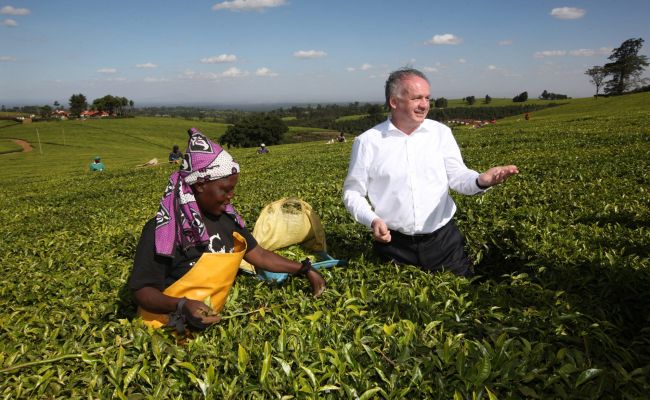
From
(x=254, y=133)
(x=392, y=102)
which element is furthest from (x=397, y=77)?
(x=254, y=133)

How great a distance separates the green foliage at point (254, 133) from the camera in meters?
84.9

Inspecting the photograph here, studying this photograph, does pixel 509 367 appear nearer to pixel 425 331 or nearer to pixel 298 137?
pixel 425 331

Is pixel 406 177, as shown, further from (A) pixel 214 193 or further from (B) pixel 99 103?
(B) pixel 99 103

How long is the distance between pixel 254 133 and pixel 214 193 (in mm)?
84276

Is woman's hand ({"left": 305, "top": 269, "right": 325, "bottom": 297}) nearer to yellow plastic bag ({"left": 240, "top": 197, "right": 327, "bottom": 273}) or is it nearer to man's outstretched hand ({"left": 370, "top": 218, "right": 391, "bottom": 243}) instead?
man's outstretched hand ({"left": 370, "top": 218, "right": 391, "bottom": 243})

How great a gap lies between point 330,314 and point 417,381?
3.25ft

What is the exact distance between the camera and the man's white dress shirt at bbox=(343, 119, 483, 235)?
381cm

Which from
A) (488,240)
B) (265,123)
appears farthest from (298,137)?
(488,240)

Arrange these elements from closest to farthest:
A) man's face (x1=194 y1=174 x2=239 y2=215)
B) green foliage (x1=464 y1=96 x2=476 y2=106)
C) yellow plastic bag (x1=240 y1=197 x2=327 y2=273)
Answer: man's face (x1=194 y1=174 x2=239 y2=215) < yellow plastic bag (x1=240 y1=197 x2=327 y2=273) < green foliage (x1=464 y1=96 x2=476 y2=106)

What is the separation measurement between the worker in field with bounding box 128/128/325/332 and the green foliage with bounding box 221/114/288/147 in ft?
270

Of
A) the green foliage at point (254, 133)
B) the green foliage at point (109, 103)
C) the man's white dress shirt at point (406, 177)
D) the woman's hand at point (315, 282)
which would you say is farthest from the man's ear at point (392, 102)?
the green foliage at point (109, 103)

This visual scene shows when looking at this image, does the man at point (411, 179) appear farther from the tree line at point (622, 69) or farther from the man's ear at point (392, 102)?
the tree line at point (622, 69)

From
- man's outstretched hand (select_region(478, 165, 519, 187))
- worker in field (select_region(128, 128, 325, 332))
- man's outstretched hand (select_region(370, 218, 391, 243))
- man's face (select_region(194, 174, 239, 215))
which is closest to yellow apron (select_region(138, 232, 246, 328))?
worker in field (select_region(128, 128, 325, 332))

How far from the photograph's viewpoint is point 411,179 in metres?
3.80
